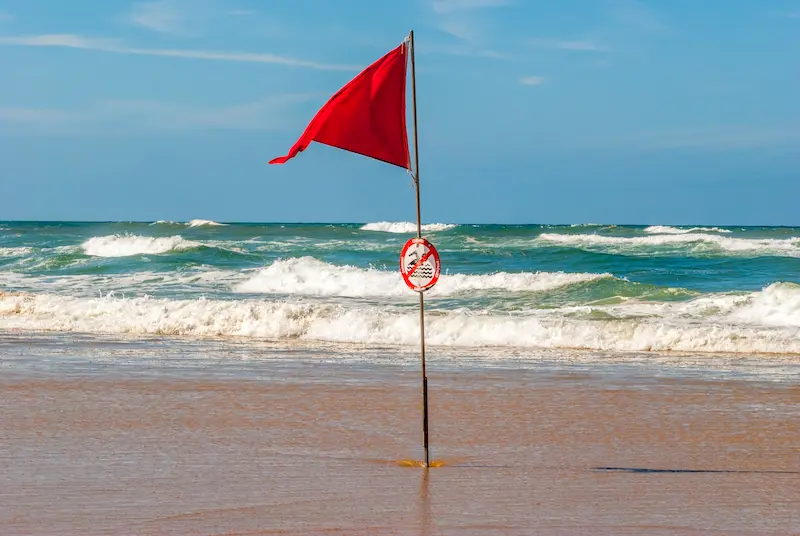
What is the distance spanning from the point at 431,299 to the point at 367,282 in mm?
4374

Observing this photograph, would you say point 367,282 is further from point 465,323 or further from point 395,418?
point 395,418

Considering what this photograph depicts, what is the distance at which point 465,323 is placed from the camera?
1581cm

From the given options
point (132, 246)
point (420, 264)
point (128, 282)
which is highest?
point (420, 264)

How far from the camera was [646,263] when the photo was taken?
1325 inches

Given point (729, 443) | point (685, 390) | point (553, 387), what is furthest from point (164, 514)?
point (685, 390)

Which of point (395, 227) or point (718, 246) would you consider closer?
point (718, 246)

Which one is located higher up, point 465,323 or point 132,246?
point 132,246

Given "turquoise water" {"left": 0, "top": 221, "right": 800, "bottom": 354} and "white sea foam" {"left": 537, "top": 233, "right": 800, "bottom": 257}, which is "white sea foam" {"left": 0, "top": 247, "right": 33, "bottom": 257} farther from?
"white sea foam" {"left": 537, "top": 233, "right": 800, "bottom": 257}

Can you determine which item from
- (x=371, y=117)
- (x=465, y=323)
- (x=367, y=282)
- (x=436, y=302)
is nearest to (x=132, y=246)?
(x=367, y=282)

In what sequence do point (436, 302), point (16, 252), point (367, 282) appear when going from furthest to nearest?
point (16, 252), point (367, 282), point (436, 302)

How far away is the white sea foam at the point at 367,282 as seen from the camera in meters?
25.0

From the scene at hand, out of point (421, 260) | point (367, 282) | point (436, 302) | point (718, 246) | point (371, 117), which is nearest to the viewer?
point (371, 117)

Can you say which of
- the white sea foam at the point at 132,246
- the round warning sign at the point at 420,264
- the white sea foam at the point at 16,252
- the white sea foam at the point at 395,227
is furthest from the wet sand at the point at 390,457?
the white sea foam at the point at 395,227

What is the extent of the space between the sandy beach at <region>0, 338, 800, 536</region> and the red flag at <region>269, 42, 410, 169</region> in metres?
2.06
